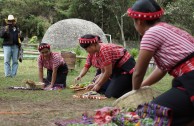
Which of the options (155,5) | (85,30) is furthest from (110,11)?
(155,5)

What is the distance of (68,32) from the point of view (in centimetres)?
2523

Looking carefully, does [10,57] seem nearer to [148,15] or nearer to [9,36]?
[9,36]

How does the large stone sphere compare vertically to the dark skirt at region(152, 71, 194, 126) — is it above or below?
below

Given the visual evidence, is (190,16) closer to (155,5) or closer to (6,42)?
(6,42)

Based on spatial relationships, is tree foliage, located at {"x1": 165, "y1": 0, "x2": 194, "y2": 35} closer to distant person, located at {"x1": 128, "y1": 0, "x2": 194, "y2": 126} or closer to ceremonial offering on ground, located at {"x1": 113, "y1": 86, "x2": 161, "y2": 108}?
ceremonial offering on ground, located at {"x1": 113, "y1": 86, "x2": 161, "y2": 108}

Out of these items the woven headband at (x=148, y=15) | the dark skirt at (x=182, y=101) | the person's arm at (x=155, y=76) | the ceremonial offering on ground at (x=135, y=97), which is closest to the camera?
the dark skirt at (x=182, y=101)

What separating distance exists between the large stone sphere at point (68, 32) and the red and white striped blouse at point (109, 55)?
1758 centimetres

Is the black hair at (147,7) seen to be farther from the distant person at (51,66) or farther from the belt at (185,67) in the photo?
the distant person at (51,66)

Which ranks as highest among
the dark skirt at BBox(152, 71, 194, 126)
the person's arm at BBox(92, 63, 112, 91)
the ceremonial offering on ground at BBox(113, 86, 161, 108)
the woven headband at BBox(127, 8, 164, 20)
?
the woven headband at BBox(127, 8, 164, 20)

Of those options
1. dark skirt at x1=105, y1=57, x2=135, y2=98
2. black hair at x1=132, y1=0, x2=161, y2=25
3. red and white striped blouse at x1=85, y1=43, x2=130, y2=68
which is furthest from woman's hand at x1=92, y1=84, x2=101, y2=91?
black hair at x1=132, y1=0, x2=161, y2=25

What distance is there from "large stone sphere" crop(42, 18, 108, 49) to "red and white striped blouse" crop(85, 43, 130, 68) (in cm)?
1758

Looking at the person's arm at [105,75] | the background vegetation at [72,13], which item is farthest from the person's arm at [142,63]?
the background vegetation at [72,13]

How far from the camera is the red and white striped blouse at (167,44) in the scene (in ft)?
9.71

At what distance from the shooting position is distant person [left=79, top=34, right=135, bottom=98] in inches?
268
